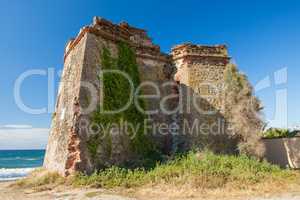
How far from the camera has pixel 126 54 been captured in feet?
38.8

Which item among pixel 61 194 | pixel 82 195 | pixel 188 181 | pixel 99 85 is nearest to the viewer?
pixel 82 195

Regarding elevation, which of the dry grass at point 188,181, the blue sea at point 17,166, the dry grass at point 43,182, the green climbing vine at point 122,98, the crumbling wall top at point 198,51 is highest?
the crumbling wall top at point 198,51

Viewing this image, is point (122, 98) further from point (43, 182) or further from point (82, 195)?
point (82, 195)

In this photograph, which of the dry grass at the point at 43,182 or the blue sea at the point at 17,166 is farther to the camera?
the blue sea at the point at 17,166

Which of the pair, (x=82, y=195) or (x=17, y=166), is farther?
(x=17, y=166)

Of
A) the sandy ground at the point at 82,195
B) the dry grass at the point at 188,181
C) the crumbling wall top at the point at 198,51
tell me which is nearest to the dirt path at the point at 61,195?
the sandy ground at the point at 82,195

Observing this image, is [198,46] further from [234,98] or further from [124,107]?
[124,107]

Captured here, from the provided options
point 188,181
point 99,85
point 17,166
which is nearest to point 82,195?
point 188,181

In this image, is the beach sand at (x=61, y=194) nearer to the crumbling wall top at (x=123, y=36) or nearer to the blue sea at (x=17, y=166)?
the crumbling wall top at (x=123, y=36)

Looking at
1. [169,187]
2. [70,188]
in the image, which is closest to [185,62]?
[169,187]

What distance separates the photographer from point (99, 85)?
1021cm

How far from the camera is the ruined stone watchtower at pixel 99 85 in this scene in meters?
9.30

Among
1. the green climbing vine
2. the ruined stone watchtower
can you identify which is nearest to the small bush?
the ruined stone watchtower

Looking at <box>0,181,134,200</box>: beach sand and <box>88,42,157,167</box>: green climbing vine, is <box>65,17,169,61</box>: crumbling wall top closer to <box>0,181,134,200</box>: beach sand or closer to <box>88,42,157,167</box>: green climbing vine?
<box>88,42,157,167</box>: green climbing vine
